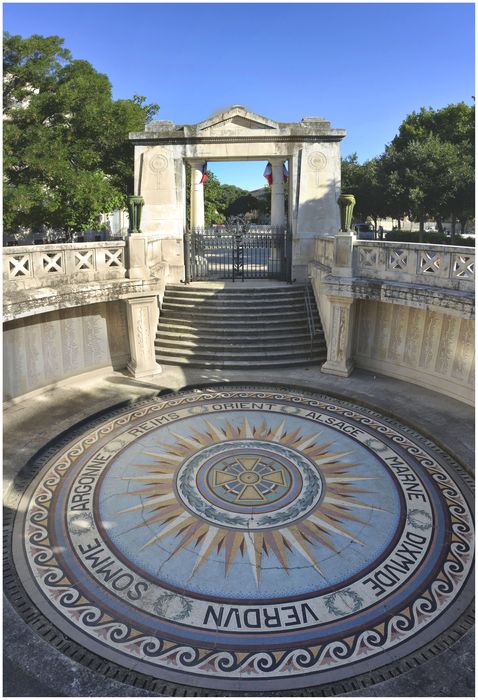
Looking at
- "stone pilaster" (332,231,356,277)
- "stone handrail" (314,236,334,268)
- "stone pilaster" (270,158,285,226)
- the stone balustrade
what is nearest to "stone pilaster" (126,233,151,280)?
the stone balustrade

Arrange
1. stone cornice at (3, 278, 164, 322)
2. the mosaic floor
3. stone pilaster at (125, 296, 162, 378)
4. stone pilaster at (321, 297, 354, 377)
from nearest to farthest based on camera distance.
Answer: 1. the mosaic floor
2. stone cornice at (3, 278, 164, 322)
3. stone pilaster at (321, 297, 354, 377)
4. stone pilaster at (125, 296, 162, 378)

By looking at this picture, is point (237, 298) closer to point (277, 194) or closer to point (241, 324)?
point (241, 324)

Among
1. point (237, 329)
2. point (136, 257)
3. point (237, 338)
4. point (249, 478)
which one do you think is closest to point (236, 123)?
point (136, 257)

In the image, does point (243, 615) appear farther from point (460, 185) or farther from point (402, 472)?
point (460, 185)

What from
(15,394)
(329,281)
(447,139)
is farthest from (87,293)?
(447,139)

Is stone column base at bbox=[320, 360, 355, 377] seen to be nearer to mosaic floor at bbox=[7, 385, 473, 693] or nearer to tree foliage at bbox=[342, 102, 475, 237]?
mosaic floor at bbox=[7, 385, 473, 693]

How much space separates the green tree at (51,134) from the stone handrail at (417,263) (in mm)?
9972

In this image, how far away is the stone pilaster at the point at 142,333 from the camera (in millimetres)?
12250

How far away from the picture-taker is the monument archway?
50.0 ft

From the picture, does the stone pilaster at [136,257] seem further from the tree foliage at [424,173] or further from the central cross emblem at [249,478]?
the tree foliage at [424,173]

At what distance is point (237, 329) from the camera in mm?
13836

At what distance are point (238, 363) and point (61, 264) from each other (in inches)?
203

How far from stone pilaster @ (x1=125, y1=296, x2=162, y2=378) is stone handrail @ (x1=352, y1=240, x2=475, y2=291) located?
5425mm

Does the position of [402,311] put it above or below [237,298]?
below
